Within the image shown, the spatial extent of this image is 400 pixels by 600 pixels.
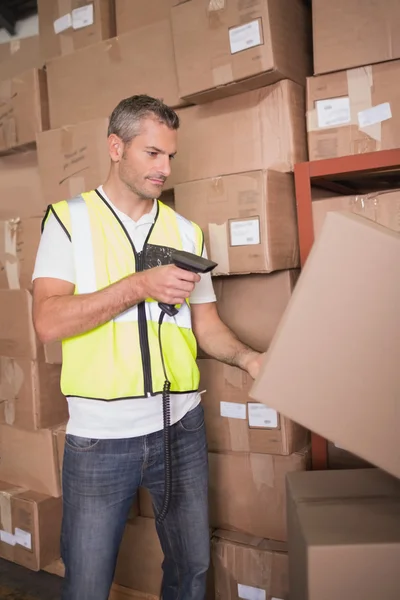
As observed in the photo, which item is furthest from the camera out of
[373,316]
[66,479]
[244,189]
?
[244,189]

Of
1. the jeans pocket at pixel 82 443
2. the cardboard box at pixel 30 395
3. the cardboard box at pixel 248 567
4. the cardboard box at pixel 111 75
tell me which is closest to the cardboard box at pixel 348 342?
the jeans pocket at pixel 82 443

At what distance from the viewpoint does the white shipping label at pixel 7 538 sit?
1.94 m

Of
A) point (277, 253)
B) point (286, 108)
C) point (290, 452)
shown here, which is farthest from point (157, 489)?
point (286, 108)

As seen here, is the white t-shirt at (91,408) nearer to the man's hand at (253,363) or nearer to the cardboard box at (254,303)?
the man's hand at (253,363)

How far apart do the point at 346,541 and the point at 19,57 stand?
6.69 feet

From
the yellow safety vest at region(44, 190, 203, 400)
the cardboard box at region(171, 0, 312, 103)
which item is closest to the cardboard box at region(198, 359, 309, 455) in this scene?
the yellow safety vest at region(44, 190, 203, 400)

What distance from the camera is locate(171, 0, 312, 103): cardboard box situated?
1384 millimetres

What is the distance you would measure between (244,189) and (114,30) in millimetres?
824

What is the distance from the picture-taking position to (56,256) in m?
1.18

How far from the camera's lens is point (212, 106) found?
1575 mm

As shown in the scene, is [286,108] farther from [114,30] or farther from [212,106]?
[114,30]

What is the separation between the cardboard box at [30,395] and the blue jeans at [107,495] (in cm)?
69

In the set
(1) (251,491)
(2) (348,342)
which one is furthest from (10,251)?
(2) (348,342)

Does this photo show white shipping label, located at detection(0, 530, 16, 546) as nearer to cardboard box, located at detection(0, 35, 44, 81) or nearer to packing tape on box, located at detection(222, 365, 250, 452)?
packing tape on box, located at detection(222, 365, 250, 452)
